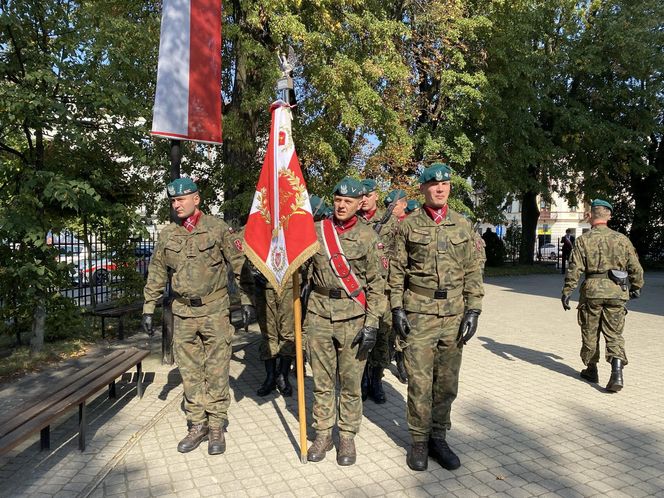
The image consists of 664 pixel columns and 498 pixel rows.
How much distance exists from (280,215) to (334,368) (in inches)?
50.2

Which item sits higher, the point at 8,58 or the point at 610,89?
the point at 610,89

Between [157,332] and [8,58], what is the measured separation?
15.9 feet

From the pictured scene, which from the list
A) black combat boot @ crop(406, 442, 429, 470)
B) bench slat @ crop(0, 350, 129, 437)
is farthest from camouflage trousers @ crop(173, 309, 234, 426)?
black combat boot @ crop(406, 442, 429, 470)

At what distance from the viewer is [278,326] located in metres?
5.73

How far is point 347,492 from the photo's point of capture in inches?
140

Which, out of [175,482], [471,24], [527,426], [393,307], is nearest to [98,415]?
[175,482]

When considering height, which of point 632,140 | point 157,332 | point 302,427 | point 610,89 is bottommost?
point 157,332

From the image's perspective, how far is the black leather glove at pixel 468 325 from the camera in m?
3.91

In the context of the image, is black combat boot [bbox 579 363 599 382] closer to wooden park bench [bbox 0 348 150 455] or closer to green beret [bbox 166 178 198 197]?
green beret [bbox 166 178 198 197]

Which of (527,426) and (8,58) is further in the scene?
(8,58)

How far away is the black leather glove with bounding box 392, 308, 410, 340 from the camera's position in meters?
3.90

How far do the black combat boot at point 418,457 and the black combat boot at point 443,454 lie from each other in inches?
3.3

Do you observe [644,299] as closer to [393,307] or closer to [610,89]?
[610,89]

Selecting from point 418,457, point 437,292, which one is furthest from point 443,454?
point 437,292
